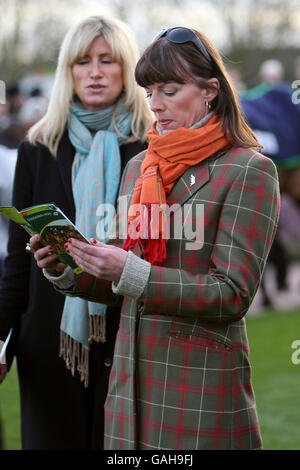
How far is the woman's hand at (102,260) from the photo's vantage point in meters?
2.28

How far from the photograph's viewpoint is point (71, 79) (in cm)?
331

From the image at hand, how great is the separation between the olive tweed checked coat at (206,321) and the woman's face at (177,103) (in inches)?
6.1

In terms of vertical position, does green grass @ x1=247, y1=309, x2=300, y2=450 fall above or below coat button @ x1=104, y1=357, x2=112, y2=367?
below

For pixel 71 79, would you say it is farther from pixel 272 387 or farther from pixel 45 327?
pixel 272 387

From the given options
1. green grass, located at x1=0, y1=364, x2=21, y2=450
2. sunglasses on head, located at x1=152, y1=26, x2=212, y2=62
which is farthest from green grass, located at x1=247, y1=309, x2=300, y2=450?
sunglasses on head, located at x1=152, y1=26, x2=212, y2=62

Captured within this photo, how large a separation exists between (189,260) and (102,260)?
29cm

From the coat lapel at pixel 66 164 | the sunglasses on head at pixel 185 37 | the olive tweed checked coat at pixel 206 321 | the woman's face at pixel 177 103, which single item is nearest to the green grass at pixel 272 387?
the coat lapel at pixel 66 164

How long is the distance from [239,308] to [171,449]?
0.48 metres

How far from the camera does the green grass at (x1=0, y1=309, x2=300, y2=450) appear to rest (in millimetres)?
4938

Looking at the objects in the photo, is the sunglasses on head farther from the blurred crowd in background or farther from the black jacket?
the blurred crowd in background

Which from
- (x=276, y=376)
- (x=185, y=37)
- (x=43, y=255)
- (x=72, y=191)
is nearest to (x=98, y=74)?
(x=72, y=191)

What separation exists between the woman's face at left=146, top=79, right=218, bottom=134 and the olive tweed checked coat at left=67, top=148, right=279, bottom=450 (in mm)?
156

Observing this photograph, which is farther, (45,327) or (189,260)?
(45,327)
